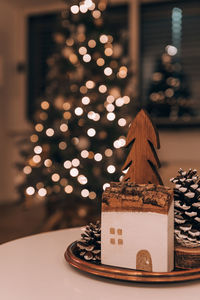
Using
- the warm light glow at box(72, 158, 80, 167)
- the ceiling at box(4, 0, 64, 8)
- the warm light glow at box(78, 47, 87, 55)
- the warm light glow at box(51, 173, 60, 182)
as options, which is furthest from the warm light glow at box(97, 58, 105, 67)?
the ceiling at box(4, 0, 64, 8)

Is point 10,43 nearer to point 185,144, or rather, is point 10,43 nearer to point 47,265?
point 185,144

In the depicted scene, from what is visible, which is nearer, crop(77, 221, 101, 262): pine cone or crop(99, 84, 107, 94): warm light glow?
crop(77, 221, 101, 262): pine cone

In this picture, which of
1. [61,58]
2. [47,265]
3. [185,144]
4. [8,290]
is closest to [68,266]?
[47,265]

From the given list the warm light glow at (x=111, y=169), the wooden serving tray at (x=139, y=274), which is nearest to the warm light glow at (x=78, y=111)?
the warm light glow at (x=111, y=169)

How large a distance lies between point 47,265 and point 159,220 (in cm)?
24

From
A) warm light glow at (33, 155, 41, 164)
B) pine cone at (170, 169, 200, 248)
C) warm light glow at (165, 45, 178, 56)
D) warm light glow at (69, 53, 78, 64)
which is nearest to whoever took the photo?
pine cone at (170, 169, 200, 248)

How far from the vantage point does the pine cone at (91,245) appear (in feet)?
2.25

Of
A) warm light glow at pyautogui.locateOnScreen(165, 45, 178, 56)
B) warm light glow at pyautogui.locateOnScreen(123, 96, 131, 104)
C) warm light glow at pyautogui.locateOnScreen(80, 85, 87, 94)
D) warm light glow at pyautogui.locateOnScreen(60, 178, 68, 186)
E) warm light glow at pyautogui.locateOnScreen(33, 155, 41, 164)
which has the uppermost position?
warm light glow at pyautogui.locateOnScreen(165, 45, 178, 56)

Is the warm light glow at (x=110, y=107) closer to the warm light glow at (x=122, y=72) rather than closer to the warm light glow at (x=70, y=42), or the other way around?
the warm light glow at (x=122, y=72)

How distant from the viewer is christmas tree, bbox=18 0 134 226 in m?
2.46

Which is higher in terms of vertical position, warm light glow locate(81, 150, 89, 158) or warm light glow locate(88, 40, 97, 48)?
warm light glow locate(88, 40, 97, 48)

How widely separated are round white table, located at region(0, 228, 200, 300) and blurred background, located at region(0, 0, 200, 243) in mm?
1701

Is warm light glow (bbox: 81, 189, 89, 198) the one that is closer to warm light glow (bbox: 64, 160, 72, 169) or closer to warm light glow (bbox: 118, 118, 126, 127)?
warm light glow (bbox: 64, 160, 72, 169)

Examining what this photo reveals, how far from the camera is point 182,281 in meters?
0.60
